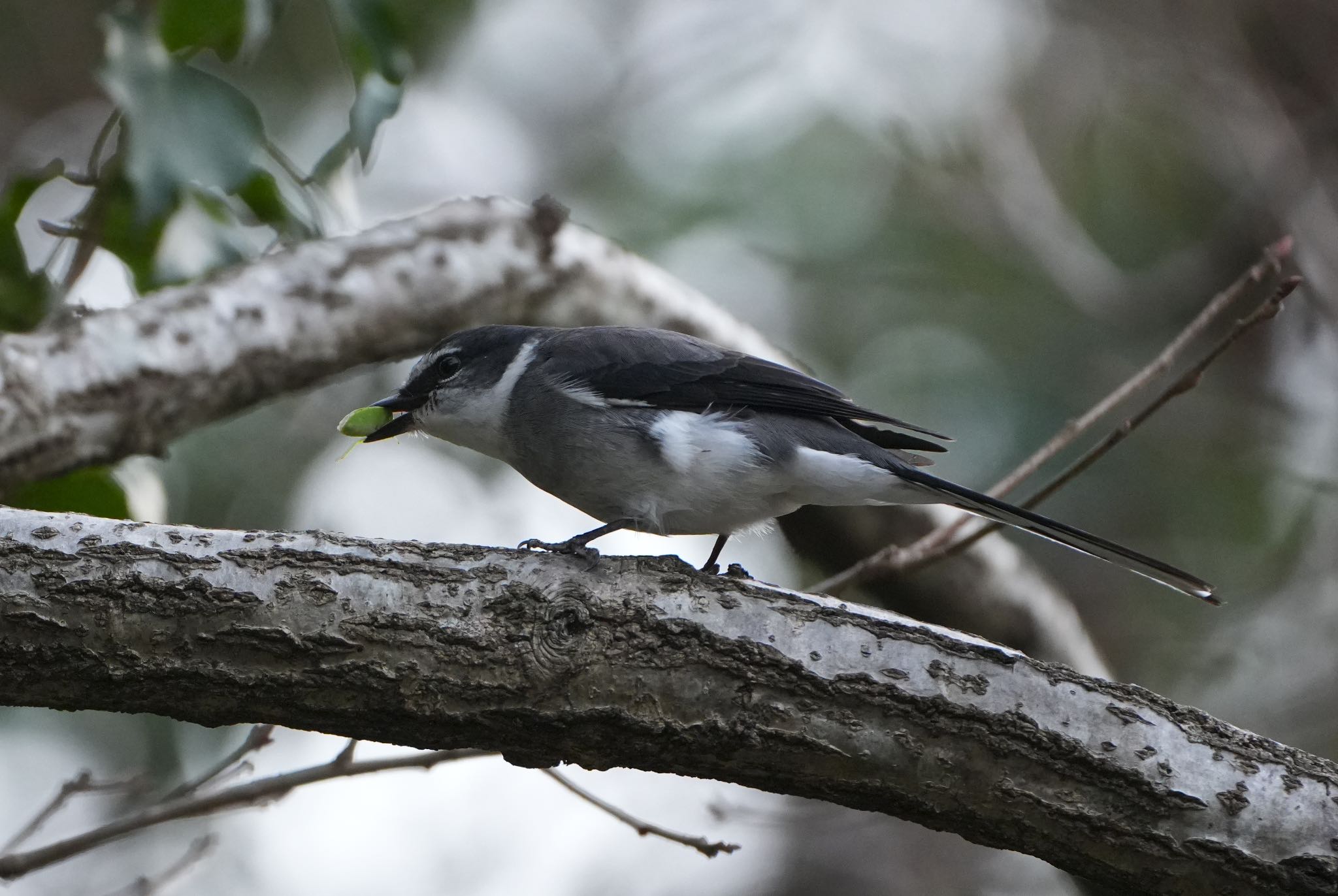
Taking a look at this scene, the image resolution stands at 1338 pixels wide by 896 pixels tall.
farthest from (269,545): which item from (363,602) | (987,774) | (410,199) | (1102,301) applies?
(410,199)

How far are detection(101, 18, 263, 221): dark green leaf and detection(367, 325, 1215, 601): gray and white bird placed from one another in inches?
39.8

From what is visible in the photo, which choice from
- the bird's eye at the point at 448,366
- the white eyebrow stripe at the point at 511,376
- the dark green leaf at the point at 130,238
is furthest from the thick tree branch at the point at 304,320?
the white eyebrow stripe at the point at 511,376

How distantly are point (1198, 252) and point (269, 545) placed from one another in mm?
6376

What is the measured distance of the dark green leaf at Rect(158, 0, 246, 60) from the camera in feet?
12.3

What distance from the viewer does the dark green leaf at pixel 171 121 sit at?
3.71 metres

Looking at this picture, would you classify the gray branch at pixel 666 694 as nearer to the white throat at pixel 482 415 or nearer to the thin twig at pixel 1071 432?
the thin twig at pixel 1071 432

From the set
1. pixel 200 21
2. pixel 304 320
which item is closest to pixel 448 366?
pixel 304 320

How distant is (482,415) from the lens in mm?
4098

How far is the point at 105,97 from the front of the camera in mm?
8195

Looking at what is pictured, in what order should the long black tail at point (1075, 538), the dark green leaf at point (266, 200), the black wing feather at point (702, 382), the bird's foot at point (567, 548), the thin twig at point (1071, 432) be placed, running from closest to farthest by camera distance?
the bird's foot at point (567, 548) → the long black tail at point (1075, 538) → the thin twig at point (1071, 432) → the black wing feather at point (702, 382) → the dark green leaf at point (266, 200)

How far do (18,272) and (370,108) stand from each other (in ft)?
4.45

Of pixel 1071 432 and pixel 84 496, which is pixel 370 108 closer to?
pixel 84 496

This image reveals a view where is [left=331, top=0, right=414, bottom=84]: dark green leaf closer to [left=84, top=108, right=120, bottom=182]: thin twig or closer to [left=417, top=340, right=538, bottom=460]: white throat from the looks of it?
[left=84, top=108, right=120, bottom=182]: thin twig

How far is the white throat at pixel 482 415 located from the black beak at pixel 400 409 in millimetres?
52
